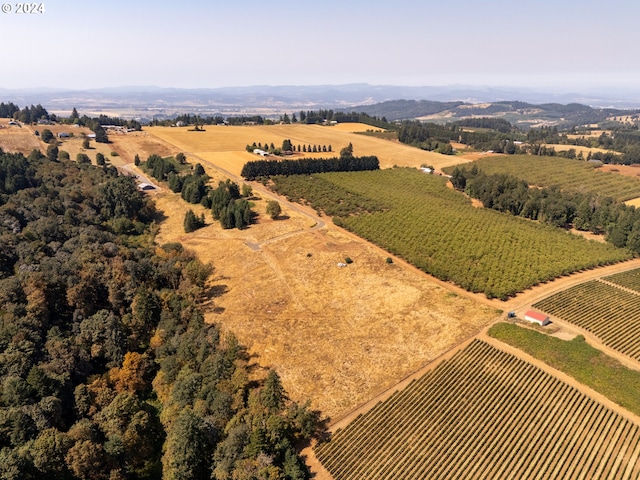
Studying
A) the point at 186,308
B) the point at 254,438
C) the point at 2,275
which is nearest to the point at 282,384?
the point at 254,438

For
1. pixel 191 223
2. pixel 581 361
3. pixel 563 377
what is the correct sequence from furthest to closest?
1. pixel 191 223
2. pixel 581 361
3. pixel 563 377

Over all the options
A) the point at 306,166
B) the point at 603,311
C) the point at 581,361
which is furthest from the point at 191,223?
the point at 603,311

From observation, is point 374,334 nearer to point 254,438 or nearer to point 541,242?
point 254,438

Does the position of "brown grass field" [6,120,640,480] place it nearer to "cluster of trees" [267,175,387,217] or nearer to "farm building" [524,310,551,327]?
"farm building" [524,310,551,327]

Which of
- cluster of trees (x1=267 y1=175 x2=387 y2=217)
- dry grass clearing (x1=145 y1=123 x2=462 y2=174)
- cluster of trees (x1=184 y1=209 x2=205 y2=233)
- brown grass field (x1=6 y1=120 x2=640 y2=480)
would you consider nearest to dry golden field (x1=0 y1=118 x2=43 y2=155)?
dry grass clearing (x1=145 y1=123 x2=462 y2=174)

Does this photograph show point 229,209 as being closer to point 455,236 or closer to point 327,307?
point 327,307

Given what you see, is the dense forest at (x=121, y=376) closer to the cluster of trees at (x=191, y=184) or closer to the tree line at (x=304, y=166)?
the cluster of trees at (x=191, y=184)
